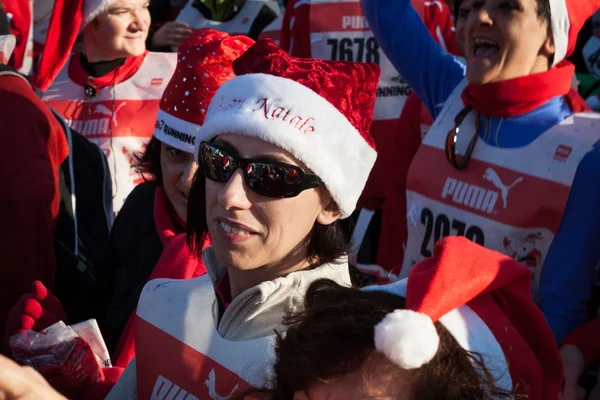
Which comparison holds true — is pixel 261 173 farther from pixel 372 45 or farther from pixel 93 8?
pixel 372 45

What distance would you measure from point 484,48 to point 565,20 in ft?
1.08

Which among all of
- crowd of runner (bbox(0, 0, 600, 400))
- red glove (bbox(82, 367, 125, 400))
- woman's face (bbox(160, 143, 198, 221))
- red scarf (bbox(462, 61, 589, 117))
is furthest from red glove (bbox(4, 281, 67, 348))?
red scarf (bbox(462, 61, 589, 117))

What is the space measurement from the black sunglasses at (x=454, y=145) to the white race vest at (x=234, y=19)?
2563 millimetres

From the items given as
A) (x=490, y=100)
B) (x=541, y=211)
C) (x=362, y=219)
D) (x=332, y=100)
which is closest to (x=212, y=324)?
(x=332, y=100)

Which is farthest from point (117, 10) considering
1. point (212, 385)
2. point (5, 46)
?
point (212, 385)

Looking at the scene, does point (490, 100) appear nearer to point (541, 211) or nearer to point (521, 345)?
point (541, 211)

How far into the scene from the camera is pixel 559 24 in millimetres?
3414

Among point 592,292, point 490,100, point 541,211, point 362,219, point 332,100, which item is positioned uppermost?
point 332,100

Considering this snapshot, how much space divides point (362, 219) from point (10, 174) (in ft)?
7.61

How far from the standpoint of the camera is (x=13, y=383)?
1494mm

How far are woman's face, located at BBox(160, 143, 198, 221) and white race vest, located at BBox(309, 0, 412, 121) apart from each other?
7.72ft

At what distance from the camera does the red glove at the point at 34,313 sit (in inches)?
103

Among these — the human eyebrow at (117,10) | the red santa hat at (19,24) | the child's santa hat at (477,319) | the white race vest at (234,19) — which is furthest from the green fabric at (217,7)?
the child's santa hat at (477,319)

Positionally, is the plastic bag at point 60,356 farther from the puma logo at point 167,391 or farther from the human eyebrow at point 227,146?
the human eyebrow at point 227,146
